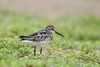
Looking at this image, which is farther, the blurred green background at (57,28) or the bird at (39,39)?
the bird at (39,39)

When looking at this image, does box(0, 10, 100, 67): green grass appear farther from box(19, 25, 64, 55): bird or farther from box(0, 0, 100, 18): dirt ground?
box(0, 0, 100, 18): dirt ground

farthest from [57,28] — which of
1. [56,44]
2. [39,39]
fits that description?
[39,39]

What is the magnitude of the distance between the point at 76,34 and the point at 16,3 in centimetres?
840

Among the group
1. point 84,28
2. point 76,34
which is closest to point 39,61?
point 76,34

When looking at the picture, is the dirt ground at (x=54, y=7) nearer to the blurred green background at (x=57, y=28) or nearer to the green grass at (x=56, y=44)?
the blurred green background at (x=57, y=28)

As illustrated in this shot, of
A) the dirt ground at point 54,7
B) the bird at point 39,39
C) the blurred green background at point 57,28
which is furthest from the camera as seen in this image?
the dirt ground at point 54,7

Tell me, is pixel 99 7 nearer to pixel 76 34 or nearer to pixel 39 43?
pixel 76 34

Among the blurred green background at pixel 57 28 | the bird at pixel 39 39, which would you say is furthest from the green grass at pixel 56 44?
the bird at pixel 39 39

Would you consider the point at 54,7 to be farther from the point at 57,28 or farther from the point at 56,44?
the point at 56,44

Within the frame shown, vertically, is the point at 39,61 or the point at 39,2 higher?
the point at 39,2

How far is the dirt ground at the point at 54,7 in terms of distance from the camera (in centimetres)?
3109

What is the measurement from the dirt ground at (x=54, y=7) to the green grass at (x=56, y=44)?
1.84 metres

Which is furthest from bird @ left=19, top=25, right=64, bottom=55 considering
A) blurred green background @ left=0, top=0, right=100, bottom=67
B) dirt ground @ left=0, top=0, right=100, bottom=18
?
dirt ground @ left=0, top=0, right=100, bottom=18

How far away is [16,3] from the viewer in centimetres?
3222
